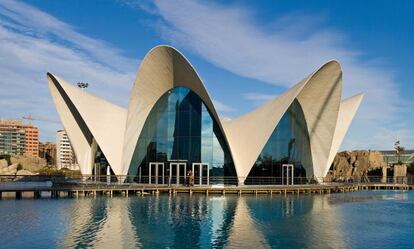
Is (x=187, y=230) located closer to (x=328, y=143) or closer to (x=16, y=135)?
(x=328, y=143)

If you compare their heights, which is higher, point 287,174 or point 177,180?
point 287,174

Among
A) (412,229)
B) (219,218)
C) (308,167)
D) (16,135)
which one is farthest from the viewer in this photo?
(16,135)

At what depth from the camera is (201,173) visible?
1209 inches

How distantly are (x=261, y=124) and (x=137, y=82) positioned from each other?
9.21 meters

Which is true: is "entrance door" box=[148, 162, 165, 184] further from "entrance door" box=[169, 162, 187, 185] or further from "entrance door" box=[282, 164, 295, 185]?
"entrance door" box=[282, 164, 295, 185]

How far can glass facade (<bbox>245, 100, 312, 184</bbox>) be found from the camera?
3091 centimetres

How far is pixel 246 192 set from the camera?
28750 millimetres

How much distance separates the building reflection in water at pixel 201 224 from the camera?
1264 cm

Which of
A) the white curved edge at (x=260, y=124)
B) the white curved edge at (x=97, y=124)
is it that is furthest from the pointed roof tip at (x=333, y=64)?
the white curved edge at (x=97, y=124)

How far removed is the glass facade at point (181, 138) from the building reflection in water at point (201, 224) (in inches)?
287

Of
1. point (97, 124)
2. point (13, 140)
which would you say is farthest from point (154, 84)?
point (13, 140)

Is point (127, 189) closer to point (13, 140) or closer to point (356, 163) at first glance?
point (356, 163)

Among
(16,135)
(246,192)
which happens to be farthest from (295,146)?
(16,135)

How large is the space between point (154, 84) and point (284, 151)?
1057 cm
